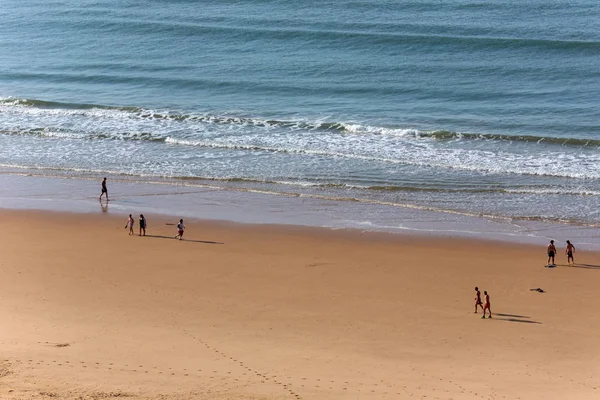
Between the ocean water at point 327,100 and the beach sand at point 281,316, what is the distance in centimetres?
421

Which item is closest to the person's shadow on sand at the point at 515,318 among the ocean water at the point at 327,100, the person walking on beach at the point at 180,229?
the ocean water at the point at 327,100

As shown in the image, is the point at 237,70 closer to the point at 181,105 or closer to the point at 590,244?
the point at 181,105

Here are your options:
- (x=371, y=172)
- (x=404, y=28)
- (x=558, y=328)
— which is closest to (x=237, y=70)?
(x=404, y=28)

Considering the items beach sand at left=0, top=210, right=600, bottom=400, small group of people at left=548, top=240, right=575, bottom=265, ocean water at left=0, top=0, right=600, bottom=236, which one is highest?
ocean water at left=0, top=0, right=600, bottom=236

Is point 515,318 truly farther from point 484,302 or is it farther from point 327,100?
point 327,100

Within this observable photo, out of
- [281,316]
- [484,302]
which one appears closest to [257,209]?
[281,316]

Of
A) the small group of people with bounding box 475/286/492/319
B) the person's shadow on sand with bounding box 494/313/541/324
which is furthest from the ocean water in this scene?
the person's shadow on sand with bounding box 494/313/541/324

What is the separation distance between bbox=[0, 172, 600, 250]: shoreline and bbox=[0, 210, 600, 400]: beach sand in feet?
3.33

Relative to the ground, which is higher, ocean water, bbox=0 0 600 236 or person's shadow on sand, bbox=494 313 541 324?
ocean water, bbox=0 0 600 236

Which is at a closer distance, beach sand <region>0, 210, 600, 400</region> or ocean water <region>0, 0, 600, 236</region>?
beach sand <region>0, 210, 600, 400</region>

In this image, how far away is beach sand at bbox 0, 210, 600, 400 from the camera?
1702cm

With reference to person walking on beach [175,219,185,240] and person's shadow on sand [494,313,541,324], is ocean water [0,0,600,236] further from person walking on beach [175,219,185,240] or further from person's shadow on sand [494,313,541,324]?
person's shadow on sand [494,313,541,324]

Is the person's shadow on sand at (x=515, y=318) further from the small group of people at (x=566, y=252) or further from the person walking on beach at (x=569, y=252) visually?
the person walking on beach at (x=569, y=252)

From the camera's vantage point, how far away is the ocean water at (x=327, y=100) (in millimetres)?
32188
